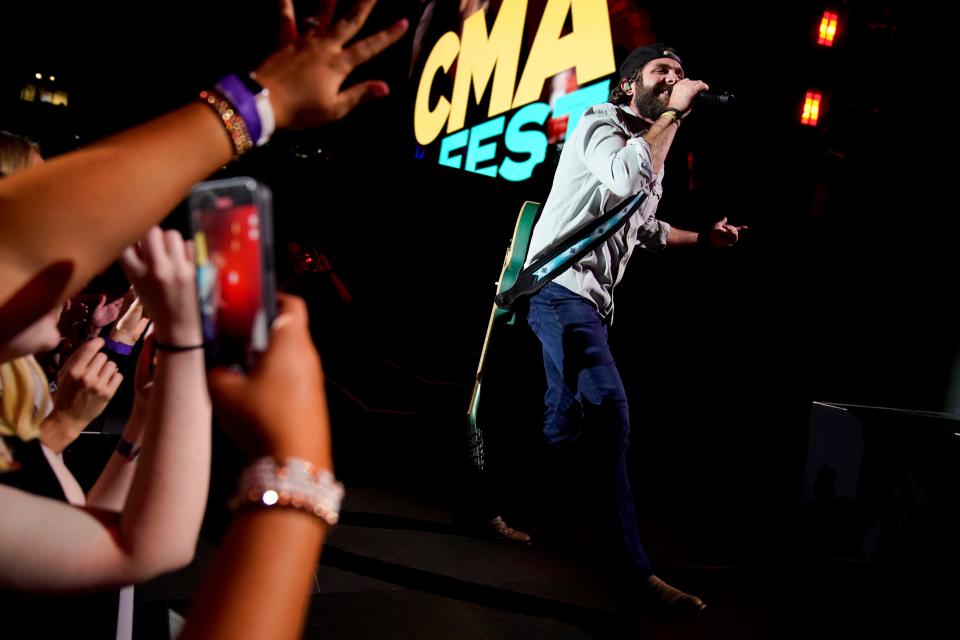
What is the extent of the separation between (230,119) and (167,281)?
0.17m

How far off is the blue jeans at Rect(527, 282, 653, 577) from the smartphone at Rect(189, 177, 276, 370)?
2.05 meters

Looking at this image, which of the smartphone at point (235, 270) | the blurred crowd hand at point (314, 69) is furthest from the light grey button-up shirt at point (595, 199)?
the smartphone at point (235, 270)

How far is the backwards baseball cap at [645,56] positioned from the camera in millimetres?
2637

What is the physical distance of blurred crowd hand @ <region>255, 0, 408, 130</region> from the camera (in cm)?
65

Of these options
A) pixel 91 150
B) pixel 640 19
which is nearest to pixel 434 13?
pixel 640 19

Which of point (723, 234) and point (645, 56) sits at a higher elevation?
point (645, 56)

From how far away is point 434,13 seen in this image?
5.84 metres

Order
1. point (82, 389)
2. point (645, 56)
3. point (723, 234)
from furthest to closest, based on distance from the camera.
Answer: point (723, 234)
point (645, 56)
point (82, 389)

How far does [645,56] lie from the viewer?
271 cm

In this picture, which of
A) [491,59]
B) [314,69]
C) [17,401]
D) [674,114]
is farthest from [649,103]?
[491,59]

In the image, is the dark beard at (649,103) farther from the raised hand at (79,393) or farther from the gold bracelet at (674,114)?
the raised hand at (79,393)

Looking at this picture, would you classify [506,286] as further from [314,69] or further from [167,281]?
[167,281]

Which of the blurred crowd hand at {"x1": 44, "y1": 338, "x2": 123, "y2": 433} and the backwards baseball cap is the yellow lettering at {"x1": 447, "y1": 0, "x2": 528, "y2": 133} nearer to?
the backwards baseball cap

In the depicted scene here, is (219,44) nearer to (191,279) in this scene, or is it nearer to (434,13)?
(434,13)
